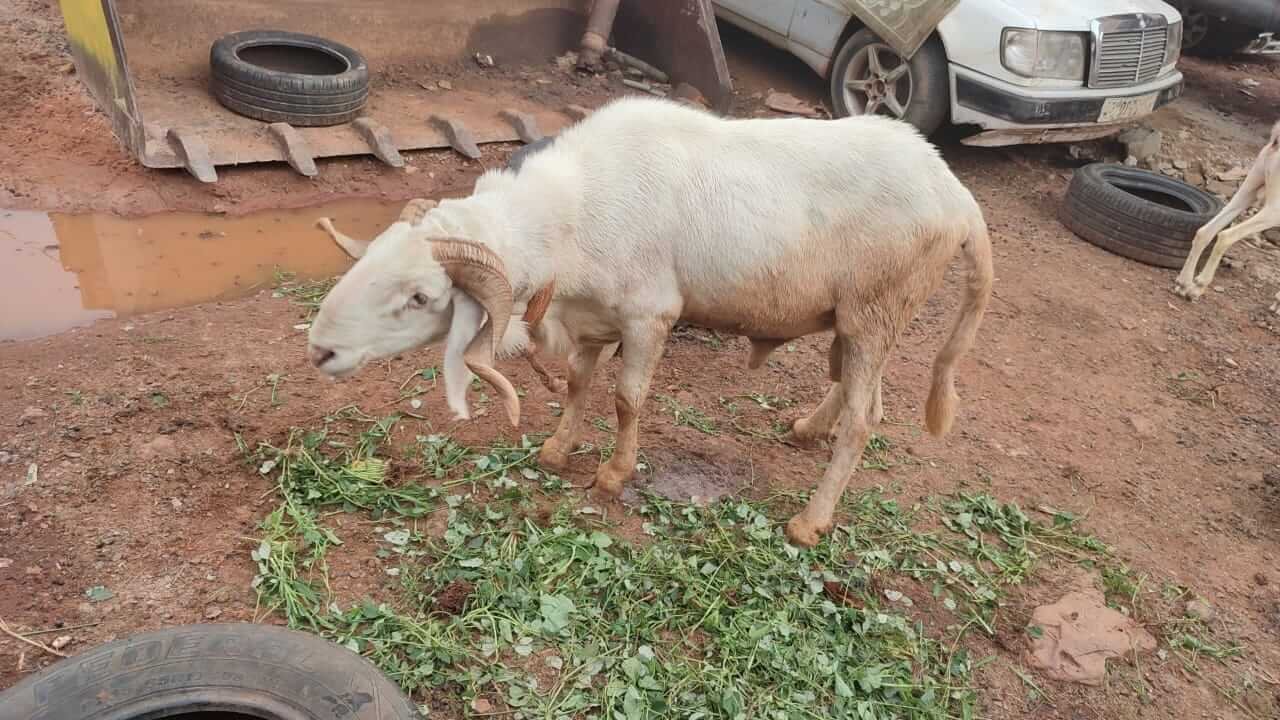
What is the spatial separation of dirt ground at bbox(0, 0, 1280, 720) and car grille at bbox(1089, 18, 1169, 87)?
1.55 meters

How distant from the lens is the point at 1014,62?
831cm

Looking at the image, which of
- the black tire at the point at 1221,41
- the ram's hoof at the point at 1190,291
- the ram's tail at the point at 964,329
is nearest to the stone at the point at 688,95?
the ram's hoof at the point at 1190,291

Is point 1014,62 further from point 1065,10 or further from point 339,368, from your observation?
point 339,368

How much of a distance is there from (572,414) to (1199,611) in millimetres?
3403

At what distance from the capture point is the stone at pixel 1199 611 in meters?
4.50

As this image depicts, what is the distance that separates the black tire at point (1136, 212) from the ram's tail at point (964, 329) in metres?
4.72

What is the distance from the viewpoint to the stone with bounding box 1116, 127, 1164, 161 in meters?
9.88

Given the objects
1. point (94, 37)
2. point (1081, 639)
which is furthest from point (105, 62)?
point (1081, 639)

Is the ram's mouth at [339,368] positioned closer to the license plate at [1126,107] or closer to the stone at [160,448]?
the stone at [160,448]

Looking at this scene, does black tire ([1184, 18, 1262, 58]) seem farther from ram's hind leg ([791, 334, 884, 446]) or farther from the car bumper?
ram's hind leg ([791, 334, 884, 446])

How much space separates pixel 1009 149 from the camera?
9875 mm

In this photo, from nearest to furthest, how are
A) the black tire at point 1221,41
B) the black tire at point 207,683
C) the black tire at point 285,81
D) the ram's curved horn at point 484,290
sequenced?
the black tire at point 207,683 < the ram's curved horn at point 484,290 < the black tire at point 285,81 < the black tire at point 1221,41

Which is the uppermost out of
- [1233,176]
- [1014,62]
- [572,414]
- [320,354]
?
[1014,62]

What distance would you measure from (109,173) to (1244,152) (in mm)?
12421
